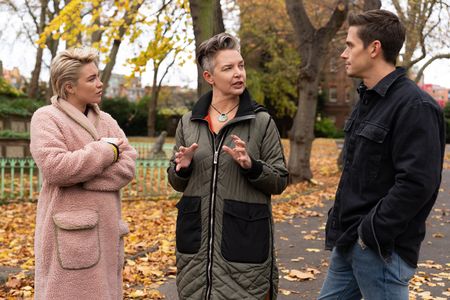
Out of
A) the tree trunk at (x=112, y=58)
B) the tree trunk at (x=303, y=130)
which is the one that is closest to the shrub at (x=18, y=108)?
the tree trunk at (x=112, y=58)

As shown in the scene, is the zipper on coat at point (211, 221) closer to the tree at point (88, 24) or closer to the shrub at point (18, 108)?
the tree at point (88, 24)

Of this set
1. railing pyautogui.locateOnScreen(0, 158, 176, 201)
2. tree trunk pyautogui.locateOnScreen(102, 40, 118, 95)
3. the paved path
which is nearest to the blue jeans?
the paved path

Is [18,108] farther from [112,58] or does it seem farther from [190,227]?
[190,227]

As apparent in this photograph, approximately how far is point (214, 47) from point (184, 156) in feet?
2.24

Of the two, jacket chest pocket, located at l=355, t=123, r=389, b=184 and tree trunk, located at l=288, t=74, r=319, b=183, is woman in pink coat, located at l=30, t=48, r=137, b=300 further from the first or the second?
tree trunk, located at l=288, t=74, r=319, b=183

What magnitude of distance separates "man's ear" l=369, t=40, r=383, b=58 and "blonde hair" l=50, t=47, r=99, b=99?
1662 millimetres

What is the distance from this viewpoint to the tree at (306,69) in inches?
521

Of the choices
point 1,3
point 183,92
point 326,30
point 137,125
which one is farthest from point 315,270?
point 183,92

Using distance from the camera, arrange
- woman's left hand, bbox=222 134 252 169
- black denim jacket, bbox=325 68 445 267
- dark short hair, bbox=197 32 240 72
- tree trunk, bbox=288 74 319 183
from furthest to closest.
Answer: tree trunk, bbox=288 74 319 183
dark short hair, bbox=197 32 240 72
woman's left hand, bbox=222 134 252 169
black denim jacket, bbox=325 68 445 267

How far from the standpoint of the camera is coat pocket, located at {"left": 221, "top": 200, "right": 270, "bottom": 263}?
287 centimetres

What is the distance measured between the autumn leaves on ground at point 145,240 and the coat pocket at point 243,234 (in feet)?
7.28

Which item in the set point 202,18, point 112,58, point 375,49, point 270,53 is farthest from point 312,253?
point 270,53

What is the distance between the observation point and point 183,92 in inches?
2245

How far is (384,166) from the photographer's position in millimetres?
2486
